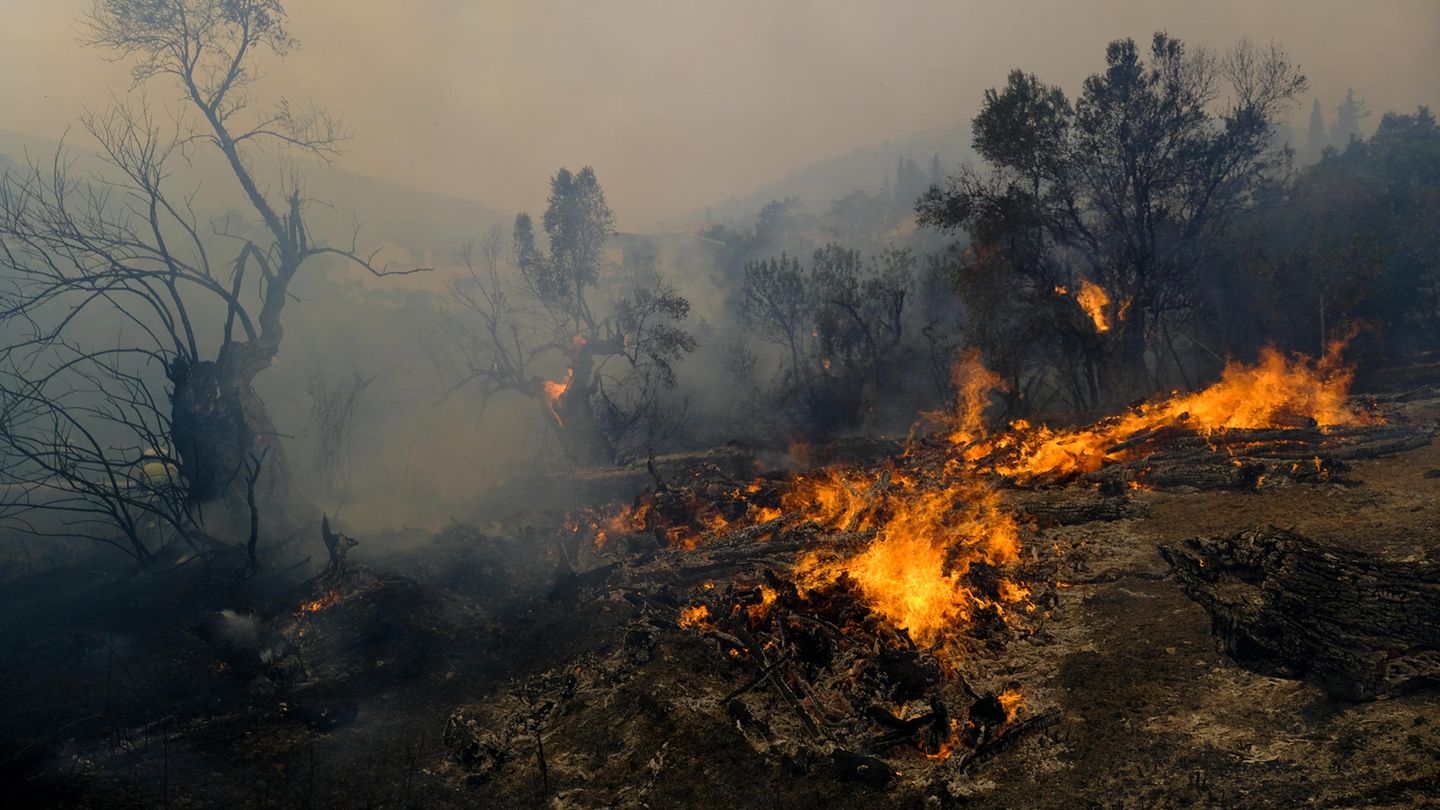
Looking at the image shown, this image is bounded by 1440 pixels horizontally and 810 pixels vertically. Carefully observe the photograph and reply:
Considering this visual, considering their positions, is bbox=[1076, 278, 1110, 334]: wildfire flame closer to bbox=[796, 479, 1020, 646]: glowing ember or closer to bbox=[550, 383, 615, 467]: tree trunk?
bbox=[796, 479, 1020, 646]: glowing ember

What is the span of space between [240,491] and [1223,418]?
2258cm

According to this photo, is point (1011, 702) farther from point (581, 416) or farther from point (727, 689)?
point (581, 416)

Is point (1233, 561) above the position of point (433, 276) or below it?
below

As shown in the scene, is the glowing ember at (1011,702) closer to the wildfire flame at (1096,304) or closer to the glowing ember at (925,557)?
the glowing ember at (925,557)

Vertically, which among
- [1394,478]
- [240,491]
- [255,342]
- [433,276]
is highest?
[433,276]

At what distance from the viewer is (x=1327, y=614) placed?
6168 millimetres

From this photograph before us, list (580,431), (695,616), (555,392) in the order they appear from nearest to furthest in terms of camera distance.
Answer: (695,616) < (580,431) < (555,392)

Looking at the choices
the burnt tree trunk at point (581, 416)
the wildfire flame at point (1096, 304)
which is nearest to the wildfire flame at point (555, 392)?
the burnt tree trunk at point (581, 416)

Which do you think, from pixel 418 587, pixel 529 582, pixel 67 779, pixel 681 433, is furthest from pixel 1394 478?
pixel 681 433

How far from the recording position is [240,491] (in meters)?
14.5

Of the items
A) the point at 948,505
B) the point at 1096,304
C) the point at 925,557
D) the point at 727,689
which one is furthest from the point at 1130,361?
the point at 727,689

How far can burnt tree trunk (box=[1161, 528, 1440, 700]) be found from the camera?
18.0 feet

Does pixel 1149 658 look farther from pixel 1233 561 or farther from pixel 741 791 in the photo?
pixel 741 791

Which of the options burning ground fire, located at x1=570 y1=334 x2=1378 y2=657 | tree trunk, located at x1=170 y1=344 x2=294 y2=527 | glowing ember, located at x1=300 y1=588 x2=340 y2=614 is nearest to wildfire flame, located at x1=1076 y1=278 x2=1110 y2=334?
burning ground fire, located at x1=570 y1=334 x2=1378 y2=657
